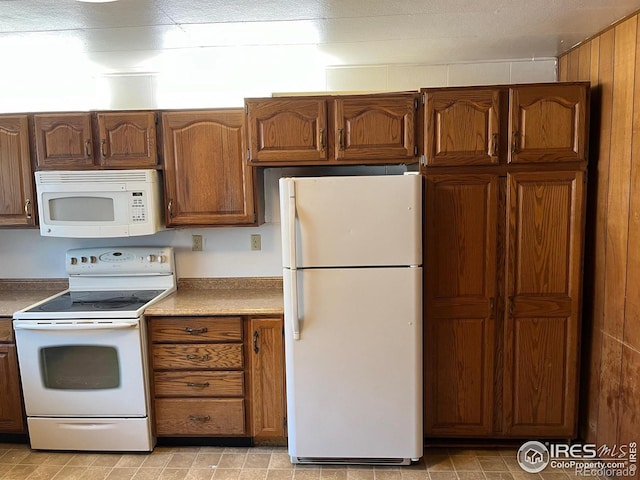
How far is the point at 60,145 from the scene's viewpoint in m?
2.67

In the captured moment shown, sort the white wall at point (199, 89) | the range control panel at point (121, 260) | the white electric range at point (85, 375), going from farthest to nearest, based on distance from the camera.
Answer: the range control panel at point (121, 260), the white wall at point (199, 89), the white electric range at point (85, 375)

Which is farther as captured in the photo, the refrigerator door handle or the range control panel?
the range control panel

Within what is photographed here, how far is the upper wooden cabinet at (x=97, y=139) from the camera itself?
2646mm

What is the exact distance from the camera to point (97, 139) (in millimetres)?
2668

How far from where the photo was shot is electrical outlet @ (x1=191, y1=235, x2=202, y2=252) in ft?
9.87

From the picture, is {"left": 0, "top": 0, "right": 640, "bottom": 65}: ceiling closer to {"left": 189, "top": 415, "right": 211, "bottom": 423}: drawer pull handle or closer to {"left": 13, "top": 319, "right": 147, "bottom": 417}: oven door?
{"left": 13, "top": 319, "right": 147, "bottom": 417}: oven door

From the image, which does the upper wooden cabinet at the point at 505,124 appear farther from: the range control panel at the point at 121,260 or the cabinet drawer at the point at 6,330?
the cabinet drawer at the point at 6,330

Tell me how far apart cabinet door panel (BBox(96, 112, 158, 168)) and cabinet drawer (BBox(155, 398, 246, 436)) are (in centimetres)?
136

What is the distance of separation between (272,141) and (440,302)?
4.02 feet

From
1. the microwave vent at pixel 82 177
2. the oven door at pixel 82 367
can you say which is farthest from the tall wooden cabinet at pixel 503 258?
the microwave vent at pixel 82 177

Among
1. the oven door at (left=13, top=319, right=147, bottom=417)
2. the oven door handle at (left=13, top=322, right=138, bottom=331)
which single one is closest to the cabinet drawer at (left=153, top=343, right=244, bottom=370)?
the oven door at (left=13, top=319, right=147, bottom=417)

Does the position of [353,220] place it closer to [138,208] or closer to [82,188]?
[138,208]

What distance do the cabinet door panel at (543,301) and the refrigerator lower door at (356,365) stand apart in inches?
21.3

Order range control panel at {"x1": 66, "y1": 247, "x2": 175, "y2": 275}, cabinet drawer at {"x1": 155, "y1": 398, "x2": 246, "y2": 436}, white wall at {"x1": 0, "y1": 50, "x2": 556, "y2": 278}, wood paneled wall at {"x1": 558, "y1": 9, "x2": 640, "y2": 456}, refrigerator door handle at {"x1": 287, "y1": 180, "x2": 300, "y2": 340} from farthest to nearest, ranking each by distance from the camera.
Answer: range control panel at {"x1": 66, "y1": 247, "x2": 175, "y2": 275}, white wall at {"x1": 0, "y1": 50, "x2": 556, "y2": 278}, cabinet drawer at {"x1": 155, "y1": 398, "x2": 246, "y2": 436}, refrigerator door handle at {"x1": 287, "y1": 180, "x2": 300, "y2": 340}, wood paneled wall at {"x1": 558, "y1": 9, "x2": 640, "y2": 456}
